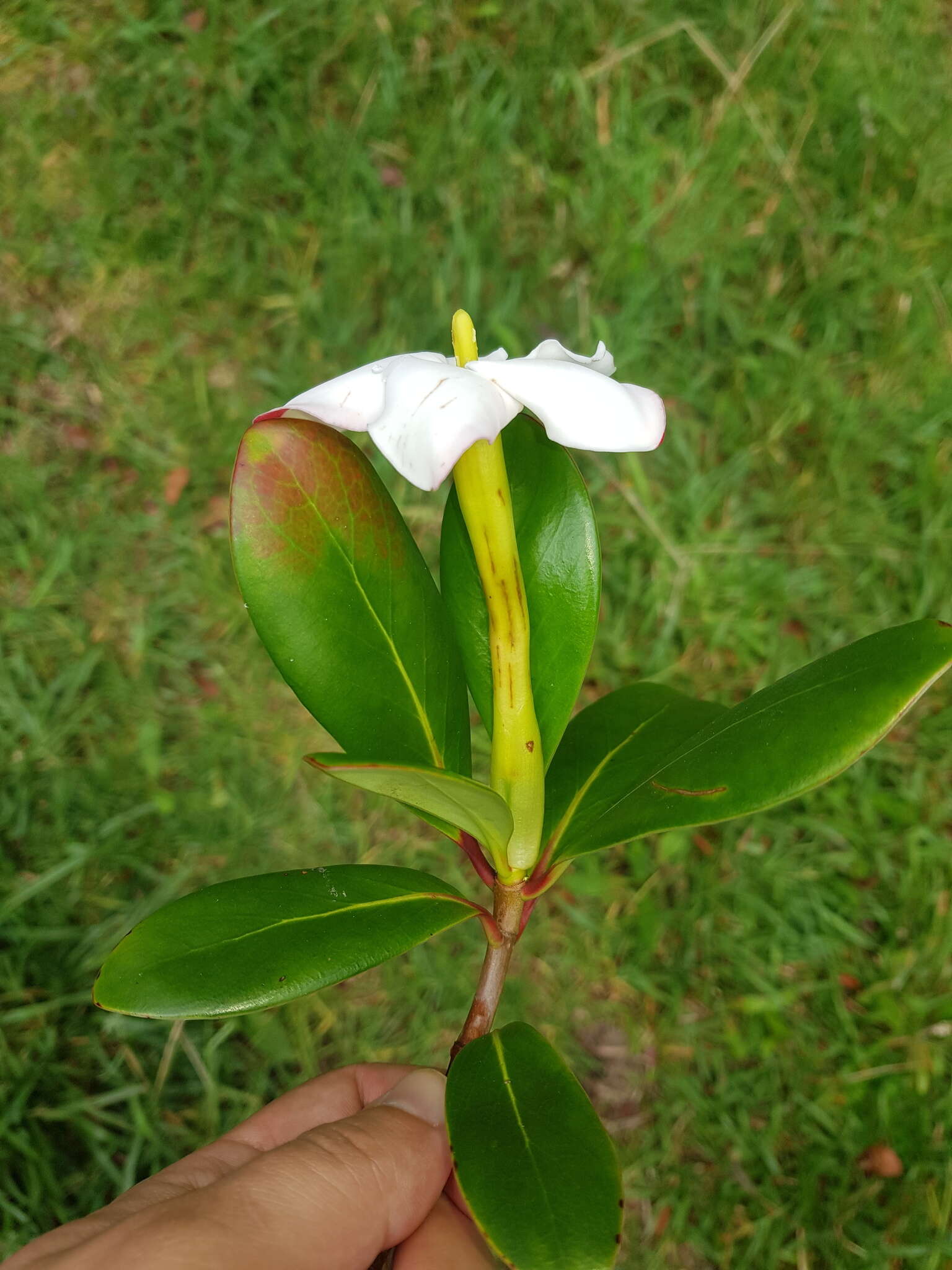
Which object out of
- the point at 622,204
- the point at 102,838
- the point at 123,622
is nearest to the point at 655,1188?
the point at 102,838

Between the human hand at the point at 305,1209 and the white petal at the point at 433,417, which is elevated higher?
the white petal at the point at 433,417

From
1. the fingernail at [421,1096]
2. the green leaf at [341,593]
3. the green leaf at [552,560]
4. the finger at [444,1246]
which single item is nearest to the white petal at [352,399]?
the green leaf at [341,593]

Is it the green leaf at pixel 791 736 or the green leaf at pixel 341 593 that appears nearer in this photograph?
the green leaf at pixel 791 736

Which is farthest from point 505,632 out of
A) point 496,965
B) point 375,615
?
point 496,965

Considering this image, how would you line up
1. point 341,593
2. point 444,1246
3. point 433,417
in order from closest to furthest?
1. point 433,417
2. point 341,593
3. point 444,1246

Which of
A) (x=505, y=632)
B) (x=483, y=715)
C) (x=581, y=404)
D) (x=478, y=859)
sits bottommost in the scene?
(x=478, y=859)

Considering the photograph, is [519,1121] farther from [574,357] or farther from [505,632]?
[574,357]

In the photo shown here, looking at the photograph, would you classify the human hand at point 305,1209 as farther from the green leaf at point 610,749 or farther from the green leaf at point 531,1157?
the green leaf at point 610,749
